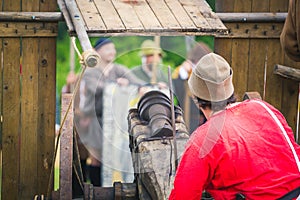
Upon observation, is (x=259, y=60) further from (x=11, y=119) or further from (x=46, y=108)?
(x=11, y=119)

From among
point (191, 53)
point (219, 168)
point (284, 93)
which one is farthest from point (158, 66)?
point (284, 93)

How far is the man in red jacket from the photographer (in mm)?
3617

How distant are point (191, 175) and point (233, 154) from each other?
0.74 ft

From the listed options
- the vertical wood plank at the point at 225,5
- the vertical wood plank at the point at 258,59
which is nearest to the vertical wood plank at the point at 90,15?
the vertical wood plank at the point at 225,5

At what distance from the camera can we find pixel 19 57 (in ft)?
20.7

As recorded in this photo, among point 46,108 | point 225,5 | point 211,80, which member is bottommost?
point 46,108

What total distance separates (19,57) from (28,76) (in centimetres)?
18

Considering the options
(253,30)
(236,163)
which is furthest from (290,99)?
(236,163)

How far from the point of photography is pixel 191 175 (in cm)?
363

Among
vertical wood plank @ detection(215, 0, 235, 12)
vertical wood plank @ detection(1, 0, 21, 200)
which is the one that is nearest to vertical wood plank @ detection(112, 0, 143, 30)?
vertical wood plank @ detection(1, 0, 21, 200)

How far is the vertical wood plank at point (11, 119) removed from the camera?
630 cm

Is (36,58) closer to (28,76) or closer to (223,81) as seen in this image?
(28,76)

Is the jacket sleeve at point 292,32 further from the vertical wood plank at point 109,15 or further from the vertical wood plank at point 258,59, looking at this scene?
the vertical wood plank at point 258,59

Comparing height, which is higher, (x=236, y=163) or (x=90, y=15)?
(x=90, y=15)
